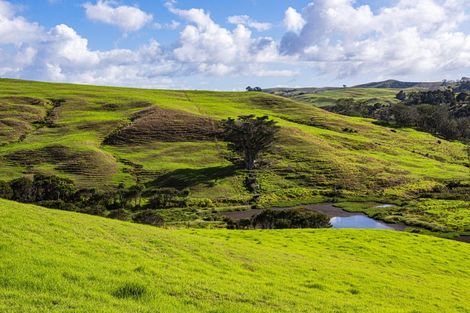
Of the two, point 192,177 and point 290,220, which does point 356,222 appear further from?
point 192,177

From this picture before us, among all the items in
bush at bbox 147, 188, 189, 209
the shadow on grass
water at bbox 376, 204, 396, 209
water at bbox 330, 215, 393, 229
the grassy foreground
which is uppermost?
the grassy foreground

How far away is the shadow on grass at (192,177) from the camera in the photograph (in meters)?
94.9

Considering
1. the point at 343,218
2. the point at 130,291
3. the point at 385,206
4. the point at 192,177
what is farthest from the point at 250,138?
the point at 130,291

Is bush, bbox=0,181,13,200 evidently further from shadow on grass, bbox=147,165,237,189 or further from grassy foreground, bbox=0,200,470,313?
grassy foreground, bbox=0,200,470,313

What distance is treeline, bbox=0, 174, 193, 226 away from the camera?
77375mm

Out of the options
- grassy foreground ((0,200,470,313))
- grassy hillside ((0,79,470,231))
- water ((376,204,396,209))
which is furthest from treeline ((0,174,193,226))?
grassy foreground ((0,200,470,313))

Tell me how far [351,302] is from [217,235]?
2327 centimetres

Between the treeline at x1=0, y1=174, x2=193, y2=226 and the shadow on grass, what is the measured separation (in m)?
5.82

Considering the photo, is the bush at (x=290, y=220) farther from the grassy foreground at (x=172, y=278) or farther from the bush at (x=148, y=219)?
the grassy foreground at (x=172, y=278)

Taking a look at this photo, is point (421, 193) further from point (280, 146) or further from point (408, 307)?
point (408, 307)

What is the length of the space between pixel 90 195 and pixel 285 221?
3733 centimetres

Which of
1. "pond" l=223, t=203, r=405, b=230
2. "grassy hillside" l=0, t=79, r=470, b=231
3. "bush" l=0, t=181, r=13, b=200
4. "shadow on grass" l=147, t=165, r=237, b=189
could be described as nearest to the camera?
"bush" l=0, t=181, r=13, b=200

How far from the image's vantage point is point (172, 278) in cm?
1883

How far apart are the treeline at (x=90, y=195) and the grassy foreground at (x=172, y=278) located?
49.2 m
